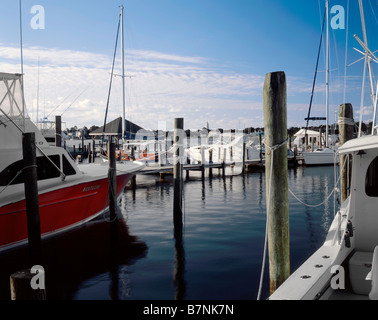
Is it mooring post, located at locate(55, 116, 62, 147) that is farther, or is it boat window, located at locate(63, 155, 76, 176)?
mooring post, located at locate(55, 116, 62, 147)

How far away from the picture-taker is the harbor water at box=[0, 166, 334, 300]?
779cm

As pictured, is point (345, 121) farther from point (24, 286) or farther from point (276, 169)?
point (24, 286)

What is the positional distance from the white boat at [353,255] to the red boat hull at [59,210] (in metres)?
7.59

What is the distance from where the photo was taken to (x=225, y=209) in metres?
16.1

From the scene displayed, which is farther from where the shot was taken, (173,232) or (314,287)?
(173,232)

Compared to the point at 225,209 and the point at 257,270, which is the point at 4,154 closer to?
the point at 257,270

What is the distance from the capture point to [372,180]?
5.86m

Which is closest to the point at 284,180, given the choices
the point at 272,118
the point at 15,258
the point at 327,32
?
the point at 272,118

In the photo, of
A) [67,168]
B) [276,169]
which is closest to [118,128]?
[67,168]

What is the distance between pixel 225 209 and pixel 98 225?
19.0 ft

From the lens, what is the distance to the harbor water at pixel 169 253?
7789mm

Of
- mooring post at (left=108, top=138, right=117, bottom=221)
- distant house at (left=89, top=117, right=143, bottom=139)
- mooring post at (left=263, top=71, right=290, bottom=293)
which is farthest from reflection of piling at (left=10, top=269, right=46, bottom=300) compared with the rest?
distant house at (left=89, top=117, right=143, bottom=139)

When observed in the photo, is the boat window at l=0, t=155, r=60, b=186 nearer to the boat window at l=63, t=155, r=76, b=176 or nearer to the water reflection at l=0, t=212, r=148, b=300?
the boat window at l=63, t=155, r=76, b=176

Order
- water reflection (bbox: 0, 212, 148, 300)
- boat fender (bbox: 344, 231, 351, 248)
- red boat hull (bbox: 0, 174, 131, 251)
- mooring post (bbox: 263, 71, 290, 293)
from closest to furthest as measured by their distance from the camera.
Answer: mooring post (bbox: 263, 71, 290, 293), boat fender (bbox: 344, 231, 351, 248), water reflection (bbox: 0, 212, 148, 300), red boat hull (bbox: 0, 174, 131, 251)
